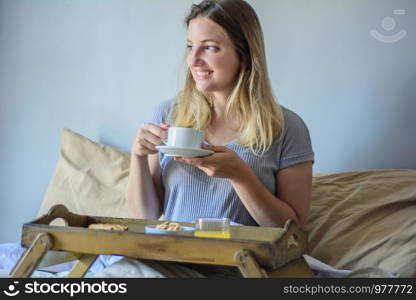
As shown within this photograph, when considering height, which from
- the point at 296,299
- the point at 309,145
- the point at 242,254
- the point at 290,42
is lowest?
the point at 296,299

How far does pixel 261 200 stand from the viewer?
1389 millimetres

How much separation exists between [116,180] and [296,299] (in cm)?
107

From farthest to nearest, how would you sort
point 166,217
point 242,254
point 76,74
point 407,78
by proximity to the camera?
point 76,74 < point 407,78 < point 166,217 < point 242,254

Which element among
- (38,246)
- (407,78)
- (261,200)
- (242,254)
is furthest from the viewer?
(407,78)

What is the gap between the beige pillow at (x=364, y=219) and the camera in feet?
4.95

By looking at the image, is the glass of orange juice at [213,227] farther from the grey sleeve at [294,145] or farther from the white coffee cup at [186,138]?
the grey sleeve at [294,145]

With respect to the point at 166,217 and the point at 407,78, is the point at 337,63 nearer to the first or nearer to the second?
the point at 407,78

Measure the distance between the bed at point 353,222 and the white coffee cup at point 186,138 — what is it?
39 cm

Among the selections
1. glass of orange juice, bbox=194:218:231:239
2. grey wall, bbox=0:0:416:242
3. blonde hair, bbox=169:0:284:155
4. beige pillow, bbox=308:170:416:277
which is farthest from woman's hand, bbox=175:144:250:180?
grey wall, bbox=0:0:416:242

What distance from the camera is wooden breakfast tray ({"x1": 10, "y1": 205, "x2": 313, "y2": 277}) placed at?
100cm

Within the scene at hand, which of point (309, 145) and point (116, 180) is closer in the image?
point (309, 145)

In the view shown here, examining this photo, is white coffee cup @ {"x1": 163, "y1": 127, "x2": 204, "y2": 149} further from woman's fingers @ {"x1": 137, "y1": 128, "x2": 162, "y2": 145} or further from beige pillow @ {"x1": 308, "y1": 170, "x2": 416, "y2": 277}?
beige pillow @ {"x1": 308, "y1": 170, "x2": 416, "y2": 277}

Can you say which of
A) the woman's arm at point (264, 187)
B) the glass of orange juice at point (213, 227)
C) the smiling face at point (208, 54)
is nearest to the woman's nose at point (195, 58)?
the smiling face at point (208, 54)

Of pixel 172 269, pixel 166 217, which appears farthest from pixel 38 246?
pixel 166 217
